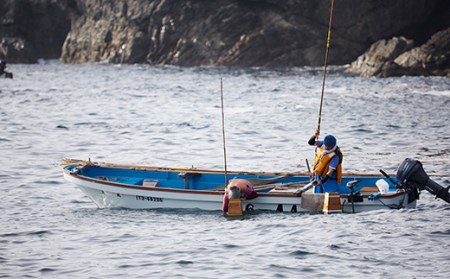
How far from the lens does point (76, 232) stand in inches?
824

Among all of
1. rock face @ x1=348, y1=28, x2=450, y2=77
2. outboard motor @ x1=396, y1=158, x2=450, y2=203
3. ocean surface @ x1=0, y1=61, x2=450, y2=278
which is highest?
rock face @ x1=348, y1=28, x2=450, y2=77

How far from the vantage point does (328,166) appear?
864 inches

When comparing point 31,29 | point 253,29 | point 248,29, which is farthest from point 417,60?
point 31,29

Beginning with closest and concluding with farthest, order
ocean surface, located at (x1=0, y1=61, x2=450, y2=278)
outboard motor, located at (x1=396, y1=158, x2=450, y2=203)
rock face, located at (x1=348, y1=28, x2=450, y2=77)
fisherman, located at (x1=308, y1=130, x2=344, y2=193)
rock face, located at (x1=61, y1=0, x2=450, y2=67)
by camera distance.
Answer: ocean surface, located at (x1=0, y1=61, x2=450, y2=278), outboard motor, located at (x1=396, y1=158, x2=450, y2=203), fisherman, located at (x1=308, y1=130, x2=344, y2=193), rock face, located at (x1=348, y1=28, x2=450, y2=77), rock face, located at (x1=61, y1=0, x2=450, y2=67)

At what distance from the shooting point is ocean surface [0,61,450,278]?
1811 centimetres

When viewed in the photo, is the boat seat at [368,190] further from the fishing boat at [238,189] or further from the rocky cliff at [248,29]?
the rocky cliff at [248,29]

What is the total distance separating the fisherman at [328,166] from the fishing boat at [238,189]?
32 cm

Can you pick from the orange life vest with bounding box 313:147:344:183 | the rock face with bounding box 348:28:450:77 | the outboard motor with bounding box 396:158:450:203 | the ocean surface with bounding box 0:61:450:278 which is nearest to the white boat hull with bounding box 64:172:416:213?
the ocean surface with bounding box 0:61:450:278

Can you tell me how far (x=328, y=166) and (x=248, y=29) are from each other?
80931mm

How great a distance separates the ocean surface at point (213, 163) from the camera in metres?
18.1

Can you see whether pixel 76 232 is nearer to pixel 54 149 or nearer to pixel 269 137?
pixel 54 149

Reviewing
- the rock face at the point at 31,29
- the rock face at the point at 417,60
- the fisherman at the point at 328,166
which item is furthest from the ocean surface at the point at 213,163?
the rock face at the point at 31,29

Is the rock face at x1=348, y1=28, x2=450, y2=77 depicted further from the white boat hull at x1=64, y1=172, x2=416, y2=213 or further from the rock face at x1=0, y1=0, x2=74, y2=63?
the rock face at x1=0, y1=0, x2=74, y2=63

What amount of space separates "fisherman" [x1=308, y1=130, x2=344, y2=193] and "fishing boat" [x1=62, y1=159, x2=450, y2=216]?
0.32 metres
